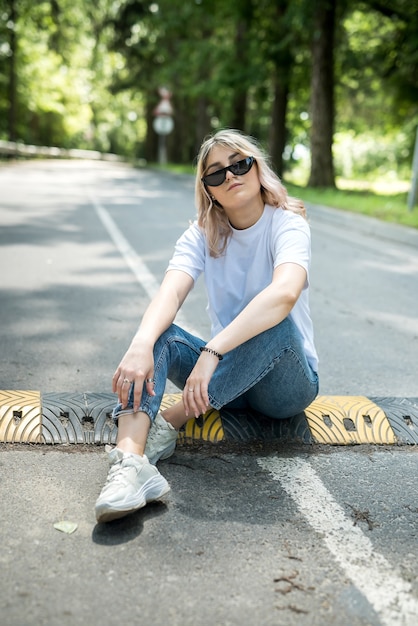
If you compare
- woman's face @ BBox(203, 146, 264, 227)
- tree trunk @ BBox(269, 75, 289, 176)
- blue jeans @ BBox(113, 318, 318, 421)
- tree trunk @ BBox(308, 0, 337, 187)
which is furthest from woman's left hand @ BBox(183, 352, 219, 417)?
tree trunk @ BBox(269, 75, 289, 176)

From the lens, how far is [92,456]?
3.30m

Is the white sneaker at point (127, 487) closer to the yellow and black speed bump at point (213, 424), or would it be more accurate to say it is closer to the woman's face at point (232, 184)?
the yellow and black speed bump at point (213, 424)

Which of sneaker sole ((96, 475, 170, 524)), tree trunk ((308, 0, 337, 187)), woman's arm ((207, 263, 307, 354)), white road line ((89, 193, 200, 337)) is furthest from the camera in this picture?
tree trunk ((308, 0, 337, 187))

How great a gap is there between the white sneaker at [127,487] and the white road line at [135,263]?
2.54 metres

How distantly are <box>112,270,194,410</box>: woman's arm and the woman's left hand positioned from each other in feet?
0.51

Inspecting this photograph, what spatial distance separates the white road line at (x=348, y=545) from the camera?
222 centimetres

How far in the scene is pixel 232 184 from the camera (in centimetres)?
335

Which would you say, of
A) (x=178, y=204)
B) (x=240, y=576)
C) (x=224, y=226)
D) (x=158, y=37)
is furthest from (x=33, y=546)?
(x=158, y=37)

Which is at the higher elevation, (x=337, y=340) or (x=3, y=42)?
(x=3, y=42)

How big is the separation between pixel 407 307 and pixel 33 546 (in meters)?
4.87

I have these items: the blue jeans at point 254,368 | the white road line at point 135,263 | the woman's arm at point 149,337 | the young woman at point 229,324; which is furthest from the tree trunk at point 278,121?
the blue jeans at point 254,368

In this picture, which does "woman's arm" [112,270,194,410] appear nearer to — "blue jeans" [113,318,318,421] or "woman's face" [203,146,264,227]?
"blue jeans" [113,318,318,421]

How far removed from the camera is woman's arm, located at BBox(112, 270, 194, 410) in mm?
2963

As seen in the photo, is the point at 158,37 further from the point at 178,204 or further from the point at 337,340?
the point at 337,340
